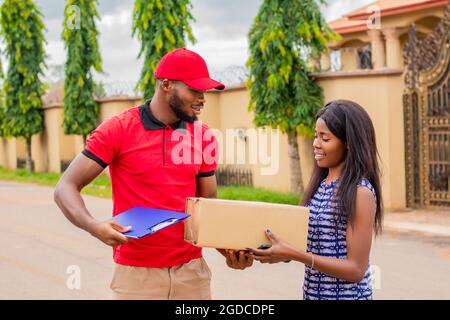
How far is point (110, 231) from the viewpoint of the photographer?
118 inches

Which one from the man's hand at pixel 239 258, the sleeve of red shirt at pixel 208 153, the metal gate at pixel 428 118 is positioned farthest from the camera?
the metal gate at pixel 428 118

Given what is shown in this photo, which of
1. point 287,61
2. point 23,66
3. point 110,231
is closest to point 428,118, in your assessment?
point 287,61

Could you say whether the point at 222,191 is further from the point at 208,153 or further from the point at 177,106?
the point at 177,106

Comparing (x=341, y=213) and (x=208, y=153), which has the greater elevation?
(x=208, y=153)

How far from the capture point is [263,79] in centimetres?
1359

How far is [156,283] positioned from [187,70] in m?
1.00

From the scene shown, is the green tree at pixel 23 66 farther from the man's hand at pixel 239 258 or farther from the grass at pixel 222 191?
the man's hand at pixel 239 258

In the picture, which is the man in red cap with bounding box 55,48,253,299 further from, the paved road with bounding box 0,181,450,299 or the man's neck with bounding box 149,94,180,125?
the paved road with bounding box 0,181,450,299

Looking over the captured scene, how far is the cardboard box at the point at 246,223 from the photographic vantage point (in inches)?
116

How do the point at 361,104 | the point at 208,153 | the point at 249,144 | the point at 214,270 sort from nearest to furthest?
the point at 208,153 → the point at 214,270 → the point at 361,104 → the point at 249,144

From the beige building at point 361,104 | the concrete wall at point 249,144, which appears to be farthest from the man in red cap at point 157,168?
the concrete wall at point 249,144

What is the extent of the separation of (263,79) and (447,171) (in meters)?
3.79

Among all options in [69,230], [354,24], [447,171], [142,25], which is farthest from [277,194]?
[354,24]
